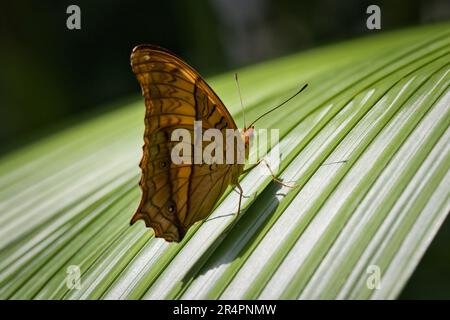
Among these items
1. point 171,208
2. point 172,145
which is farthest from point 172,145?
point 171,208

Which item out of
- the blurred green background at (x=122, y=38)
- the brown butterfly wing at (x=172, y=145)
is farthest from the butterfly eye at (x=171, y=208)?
the blurred green background at (x=122, y=38)

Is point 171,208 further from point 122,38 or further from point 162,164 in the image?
point 122,38

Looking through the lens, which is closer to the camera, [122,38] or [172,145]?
[172,145]

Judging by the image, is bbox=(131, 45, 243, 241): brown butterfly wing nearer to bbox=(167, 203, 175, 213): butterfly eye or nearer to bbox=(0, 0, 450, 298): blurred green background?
bbox=(167, 203, 175, 213): butterfly eye

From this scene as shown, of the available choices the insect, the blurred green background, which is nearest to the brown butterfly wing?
the insect
